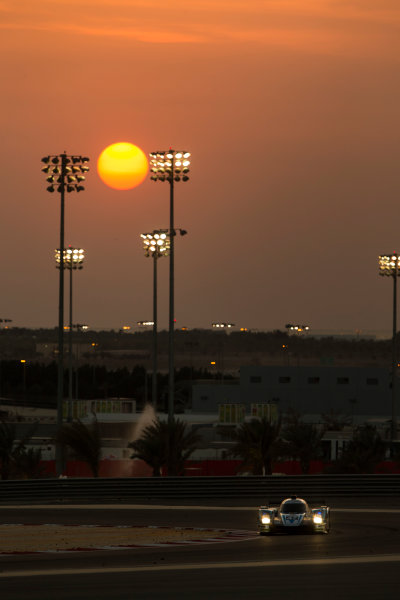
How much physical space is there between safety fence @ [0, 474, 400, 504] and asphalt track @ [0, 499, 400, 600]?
7.81m

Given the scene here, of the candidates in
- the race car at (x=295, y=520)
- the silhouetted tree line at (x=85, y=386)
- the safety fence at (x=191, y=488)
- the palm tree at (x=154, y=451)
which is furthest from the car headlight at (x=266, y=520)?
the silhouetted tree line at (x=85, y=386)

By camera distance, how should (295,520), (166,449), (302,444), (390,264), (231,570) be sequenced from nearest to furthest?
(231,570) → (295,520) → (166,449) → (302,444) → (390,264)

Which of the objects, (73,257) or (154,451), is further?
(73,257)

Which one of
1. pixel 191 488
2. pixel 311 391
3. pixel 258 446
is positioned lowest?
pixel 191 488

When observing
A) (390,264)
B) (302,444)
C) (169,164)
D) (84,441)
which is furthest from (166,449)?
(390,264)

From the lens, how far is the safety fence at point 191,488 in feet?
126

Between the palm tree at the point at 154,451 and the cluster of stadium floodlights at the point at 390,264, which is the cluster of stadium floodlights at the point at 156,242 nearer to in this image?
the cluster of stadium floodlights at the point at 390,264

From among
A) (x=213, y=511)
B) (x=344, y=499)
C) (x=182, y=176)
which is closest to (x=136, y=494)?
(x=213, y=511)

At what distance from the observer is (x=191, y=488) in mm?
39188

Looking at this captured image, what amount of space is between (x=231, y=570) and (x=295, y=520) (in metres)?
6.93

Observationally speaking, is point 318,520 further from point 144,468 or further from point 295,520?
point 144,468

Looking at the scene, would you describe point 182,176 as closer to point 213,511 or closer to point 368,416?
point 213,511

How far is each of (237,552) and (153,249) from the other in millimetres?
Answer: 43538

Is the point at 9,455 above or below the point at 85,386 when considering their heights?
below
